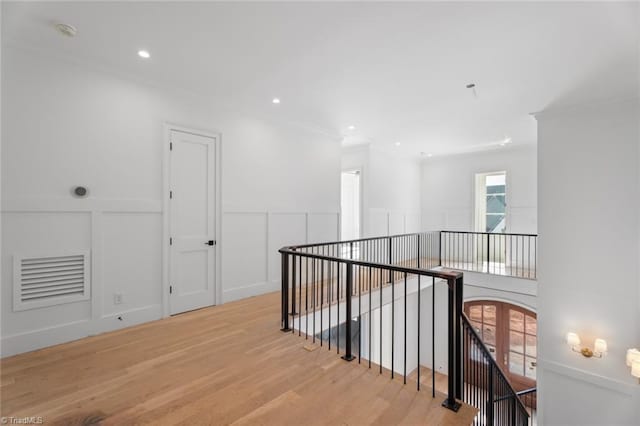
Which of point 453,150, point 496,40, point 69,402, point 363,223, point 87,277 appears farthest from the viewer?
point 453,150

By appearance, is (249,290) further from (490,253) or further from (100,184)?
(490,253)

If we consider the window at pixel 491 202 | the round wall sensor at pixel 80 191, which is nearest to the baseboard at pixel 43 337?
the round wall sensor at pixel 80 191

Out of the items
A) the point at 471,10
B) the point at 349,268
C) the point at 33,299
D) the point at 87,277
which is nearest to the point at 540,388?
the point at 349,268

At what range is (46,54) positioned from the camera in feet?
9.50

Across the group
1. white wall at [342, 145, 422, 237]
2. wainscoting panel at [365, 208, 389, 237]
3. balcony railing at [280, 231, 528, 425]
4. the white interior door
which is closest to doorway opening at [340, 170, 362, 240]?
white wall at [342, 145, 422, 237]

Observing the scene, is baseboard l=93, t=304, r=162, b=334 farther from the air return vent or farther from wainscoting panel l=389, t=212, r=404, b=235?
wainscoting panel l=389, t=212, r=404, b=235

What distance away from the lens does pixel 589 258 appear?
430cm

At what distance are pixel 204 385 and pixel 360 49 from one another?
3.40 meters

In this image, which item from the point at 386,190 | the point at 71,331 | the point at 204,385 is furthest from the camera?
the point at 386,190

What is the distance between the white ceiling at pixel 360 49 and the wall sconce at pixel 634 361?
3.52m

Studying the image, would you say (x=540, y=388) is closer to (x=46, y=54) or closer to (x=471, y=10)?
(x=471, y=10)

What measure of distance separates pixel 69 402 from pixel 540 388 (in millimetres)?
6185

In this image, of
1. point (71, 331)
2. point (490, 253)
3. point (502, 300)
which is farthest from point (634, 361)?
point (71, 331)

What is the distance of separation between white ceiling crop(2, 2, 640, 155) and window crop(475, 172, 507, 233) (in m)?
3.63
